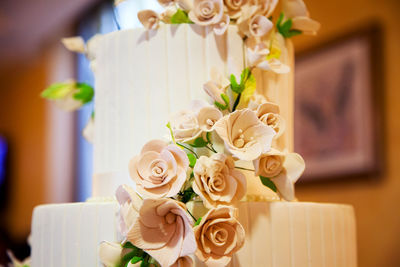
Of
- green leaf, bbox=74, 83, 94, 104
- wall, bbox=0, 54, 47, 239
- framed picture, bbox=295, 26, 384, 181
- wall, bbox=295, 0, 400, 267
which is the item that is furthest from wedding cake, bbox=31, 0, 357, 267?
wall, bbox=0, 54, 47, 239

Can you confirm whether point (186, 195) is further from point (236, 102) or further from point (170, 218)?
point (236, 102)

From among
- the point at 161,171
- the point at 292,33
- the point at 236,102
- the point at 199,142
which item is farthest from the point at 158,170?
the point at 292,33

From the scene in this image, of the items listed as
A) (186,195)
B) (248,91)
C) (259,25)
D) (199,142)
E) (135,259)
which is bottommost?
(135,259)

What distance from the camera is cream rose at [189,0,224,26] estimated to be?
3.49ft

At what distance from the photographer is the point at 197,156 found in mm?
987

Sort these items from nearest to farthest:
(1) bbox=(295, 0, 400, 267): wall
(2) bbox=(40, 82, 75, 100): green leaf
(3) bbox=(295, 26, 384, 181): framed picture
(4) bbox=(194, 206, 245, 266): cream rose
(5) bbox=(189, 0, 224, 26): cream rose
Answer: (4) bbox=(194, 206, 245, 266): cream rose < (5) bbox=(189, 0, 224, 26): cream rose < (2) bbox=(40, 82, 75, 100): green leaf < (1) bbox=(295, 0, 400, 267): wall < (3) bbox=(295, 26, 384, 181): framed picture

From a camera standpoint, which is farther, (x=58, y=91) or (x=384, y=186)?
(x=384, y=186)

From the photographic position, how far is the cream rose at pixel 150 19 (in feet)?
3.65

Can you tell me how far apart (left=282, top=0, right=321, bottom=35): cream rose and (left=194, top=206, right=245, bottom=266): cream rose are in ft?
1.92

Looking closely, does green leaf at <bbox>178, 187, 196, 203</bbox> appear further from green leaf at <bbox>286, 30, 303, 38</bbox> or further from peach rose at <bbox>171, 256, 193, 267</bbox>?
green leaf at <bbox>286, 30, 303, 38</bbox>

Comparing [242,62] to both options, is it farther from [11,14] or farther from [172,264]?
[11,14]

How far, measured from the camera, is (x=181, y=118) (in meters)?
0.96

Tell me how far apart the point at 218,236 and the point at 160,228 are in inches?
4.2

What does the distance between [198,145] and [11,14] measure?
13.2 ft
